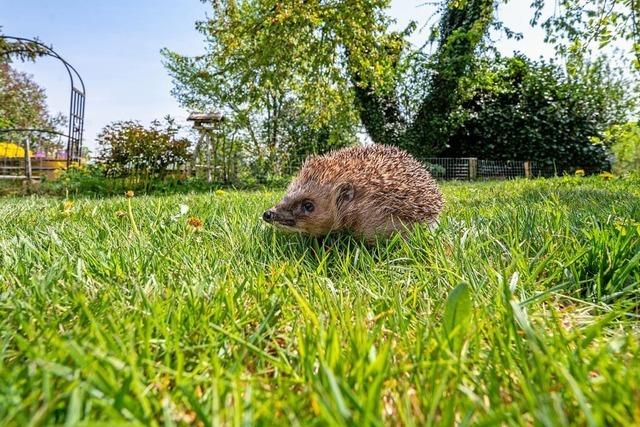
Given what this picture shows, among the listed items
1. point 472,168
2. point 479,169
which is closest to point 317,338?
point 472,168

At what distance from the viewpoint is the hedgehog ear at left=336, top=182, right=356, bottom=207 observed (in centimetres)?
240

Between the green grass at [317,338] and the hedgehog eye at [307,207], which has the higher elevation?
the hedgehog eye at [307,207]

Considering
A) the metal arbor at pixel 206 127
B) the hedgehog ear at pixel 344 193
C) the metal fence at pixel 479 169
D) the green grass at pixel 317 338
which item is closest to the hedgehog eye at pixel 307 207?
the hedgehog ear at pixel 344 193

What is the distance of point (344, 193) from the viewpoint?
2.41 m

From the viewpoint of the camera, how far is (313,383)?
71 cm

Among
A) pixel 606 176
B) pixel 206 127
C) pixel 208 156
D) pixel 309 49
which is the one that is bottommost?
pixel 606 176

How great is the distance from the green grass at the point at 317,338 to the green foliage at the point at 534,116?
51.3 ft

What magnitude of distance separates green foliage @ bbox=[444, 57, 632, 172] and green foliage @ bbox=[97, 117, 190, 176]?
11.3 metres

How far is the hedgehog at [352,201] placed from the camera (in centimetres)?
234

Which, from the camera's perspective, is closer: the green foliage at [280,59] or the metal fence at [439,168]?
the green foliage at [280,59]

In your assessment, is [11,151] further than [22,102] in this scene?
No

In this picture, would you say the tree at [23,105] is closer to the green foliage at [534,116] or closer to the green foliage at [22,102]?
the green foliage at [22,102]

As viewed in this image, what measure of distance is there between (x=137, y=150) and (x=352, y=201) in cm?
876

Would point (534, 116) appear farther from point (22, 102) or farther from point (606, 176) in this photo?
point (22, 102)
